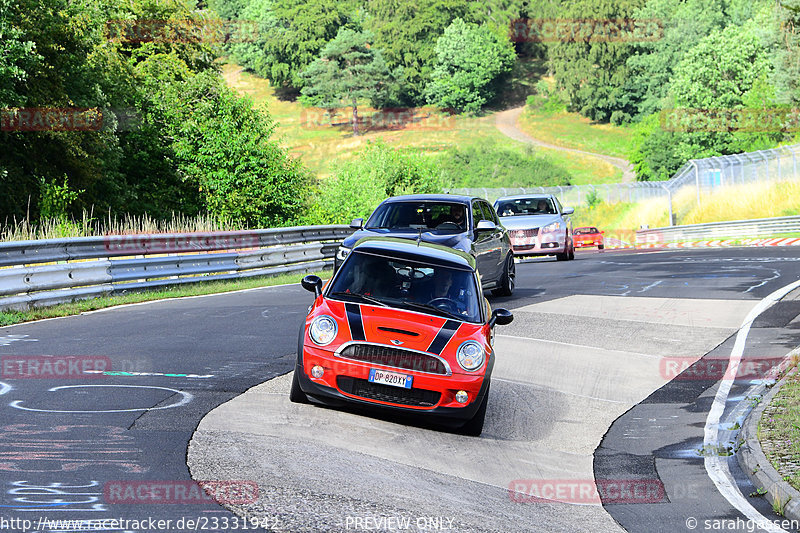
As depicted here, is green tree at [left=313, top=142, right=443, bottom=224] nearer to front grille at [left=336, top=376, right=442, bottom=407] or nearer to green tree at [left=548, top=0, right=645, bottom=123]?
front grille at [left=336, top=376, right=442, bottom=407]

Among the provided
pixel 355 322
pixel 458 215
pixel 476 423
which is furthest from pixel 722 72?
pixel 355 322

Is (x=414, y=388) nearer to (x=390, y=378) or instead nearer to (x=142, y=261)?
(x=390, y=378)

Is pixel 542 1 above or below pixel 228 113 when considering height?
above

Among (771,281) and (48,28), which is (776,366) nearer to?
(771,281)

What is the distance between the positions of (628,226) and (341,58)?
75.5 m

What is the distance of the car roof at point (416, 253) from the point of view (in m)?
9.39

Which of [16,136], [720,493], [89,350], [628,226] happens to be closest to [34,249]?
[89,350]

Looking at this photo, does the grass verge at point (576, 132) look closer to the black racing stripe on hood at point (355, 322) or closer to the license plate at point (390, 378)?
the black racing stripe on hood at point (355, 322)

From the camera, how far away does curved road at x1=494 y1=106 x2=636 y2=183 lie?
10453 centimetres

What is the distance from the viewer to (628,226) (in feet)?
211

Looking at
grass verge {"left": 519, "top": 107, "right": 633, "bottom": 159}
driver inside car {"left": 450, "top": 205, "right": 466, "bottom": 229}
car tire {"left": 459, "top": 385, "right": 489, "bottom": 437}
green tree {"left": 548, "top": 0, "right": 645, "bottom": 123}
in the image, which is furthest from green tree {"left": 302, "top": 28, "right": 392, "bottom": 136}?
car tire {"left": 459, "top": 385, "right": 489, "bottom": 437}

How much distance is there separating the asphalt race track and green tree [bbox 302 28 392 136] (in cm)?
11431

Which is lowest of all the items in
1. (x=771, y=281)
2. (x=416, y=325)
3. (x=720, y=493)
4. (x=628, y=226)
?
(x=628, y=226)

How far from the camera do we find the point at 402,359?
8.14 metres
